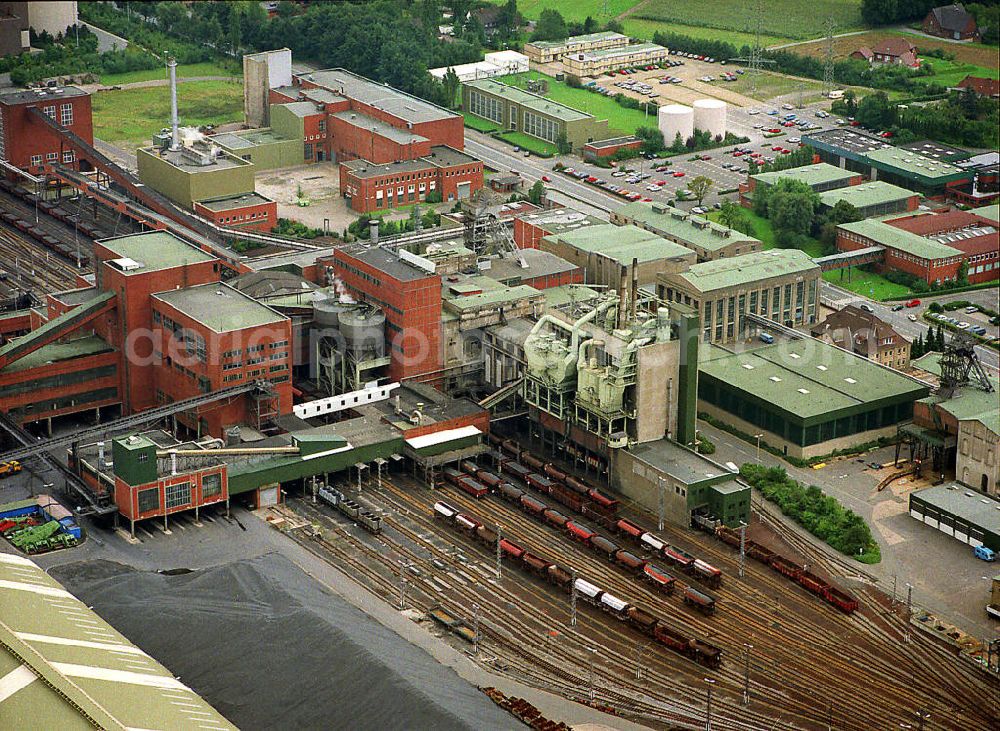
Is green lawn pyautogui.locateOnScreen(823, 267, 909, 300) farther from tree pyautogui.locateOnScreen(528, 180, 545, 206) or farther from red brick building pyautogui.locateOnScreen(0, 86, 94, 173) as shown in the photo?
red brick building pyautogui.locateOnScreen(0, 86, 94, 173)

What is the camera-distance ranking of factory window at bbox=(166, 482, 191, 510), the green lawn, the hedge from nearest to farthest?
factory window at bbox=(166, 482, 191, 510) → the hedge → the green lawn

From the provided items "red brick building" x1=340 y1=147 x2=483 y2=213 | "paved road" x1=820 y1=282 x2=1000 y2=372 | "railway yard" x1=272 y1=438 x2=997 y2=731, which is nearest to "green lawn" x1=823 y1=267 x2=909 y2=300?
"paved road" x1=820 y1=282 x2=1000 y2=372

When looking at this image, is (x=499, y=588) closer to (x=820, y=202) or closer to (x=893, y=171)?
(x=820, y=202)

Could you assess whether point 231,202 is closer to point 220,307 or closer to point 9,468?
point 220,307

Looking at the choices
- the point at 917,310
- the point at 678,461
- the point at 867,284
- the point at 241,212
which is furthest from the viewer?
the point at 241,212

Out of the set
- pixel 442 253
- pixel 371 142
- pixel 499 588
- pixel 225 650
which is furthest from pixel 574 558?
pixel 371 142

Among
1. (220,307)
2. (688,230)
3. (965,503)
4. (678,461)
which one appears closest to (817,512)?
(965,503)
